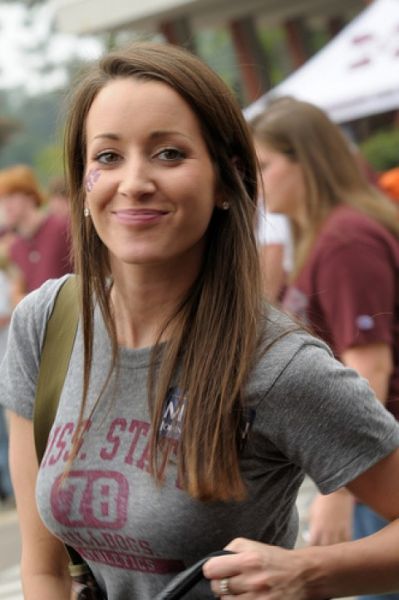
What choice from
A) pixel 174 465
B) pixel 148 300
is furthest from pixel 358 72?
pixel 174 465

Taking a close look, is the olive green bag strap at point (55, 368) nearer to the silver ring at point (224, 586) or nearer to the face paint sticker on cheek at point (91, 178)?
the face paint sticker on cheek at point (91, 178)

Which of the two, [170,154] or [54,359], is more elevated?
[170,154]

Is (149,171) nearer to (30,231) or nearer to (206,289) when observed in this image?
(206,289)

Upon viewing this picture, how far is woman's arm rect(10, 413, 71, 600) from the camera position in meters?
2.73

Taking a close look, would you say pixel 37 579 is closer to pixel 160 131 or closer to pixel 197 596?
pixel 197 596

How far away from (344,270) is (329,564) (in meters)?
1.69

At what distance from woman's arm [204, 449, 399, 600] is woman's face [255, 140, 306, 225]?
2123 mm

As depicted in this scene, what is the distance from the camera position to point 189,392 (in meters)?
2.44

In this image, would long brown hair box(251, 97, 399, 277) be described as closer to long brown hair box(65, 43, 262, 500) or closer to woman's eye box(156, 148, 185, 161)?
long brown hair box(65, 43, 262, 500)

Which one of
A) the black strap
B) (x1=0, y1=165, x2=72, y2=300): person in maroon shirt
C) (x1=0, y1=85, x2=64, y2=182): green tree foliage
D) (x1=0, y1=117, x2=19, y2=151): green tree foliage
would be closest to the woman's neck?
the black strap

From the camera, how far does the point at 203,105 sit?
2469 millimetres

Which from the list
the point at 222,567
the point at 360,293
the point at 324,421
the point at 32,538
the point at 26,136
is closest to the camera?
the point at 222,567

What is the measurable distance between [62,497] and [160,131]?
0.70 meters

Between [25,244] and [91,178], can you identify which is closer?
[91,178]
